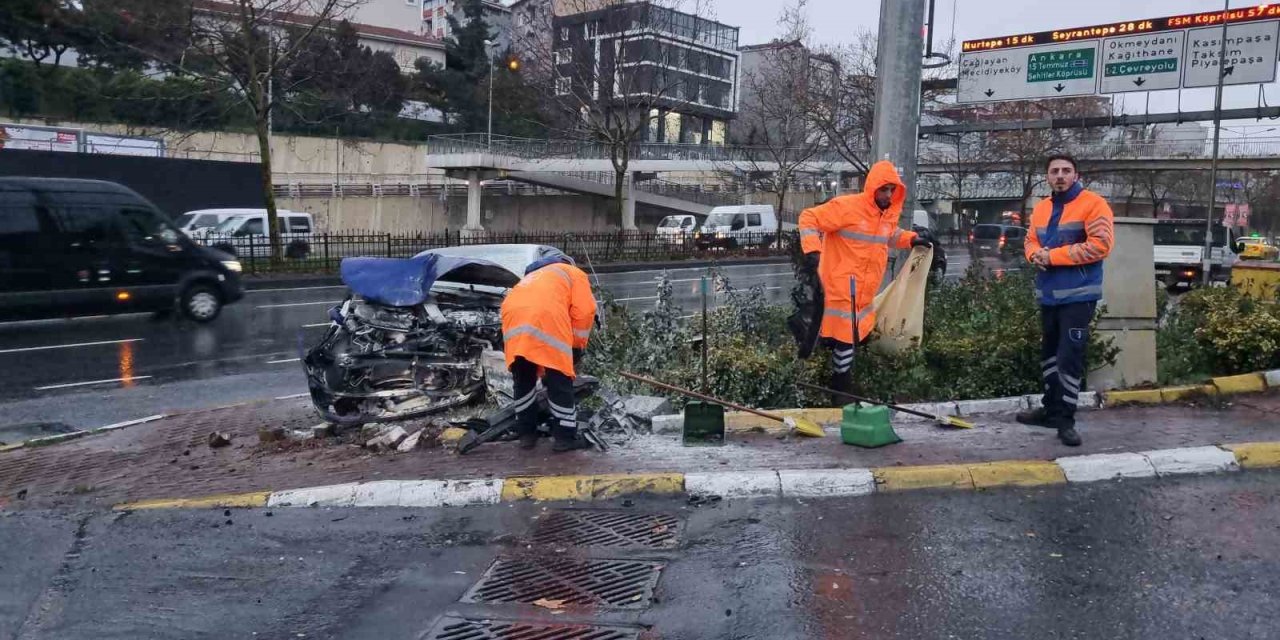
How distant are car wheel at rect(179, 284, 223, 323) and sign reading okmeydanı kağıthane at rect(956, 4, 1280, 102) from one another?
44.3ft

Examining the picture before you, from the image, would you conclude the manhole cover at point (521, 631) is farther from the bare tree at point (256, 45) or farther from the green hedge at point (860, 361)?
the bare tree at point (256, 45)

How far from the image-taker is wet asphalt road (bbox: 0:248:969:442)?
405 inches

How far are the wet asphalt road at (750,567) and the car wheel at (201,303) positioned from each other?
10.7m

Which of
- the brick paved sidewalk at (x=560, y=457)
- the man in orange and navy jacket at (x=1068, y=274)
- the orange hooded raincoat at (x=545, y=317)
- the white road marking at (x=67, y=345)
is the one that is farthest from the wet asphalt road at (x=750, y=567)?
the white road marking at (x=67, y=345)

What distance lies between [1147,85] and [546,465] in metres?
16.0

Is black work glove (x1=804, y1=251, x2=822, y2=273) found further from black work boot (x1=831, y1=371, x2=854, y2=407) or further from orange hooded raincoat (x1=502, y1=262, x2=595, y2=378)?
orange hooded raincoat (x1=502, y1=262, x2=595, y2=378)

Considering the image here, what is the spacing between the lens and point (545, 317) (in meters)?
6.60

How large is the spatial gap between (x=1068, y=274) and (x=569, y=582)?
395cm

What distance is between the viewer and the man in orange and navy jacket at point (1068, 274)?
21.3 ft

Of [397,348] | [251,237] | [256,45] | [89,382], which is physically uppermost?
[256,45]

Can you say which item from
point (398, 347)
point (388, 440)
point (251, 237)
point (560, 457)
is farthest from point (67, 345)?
point (251, 237)

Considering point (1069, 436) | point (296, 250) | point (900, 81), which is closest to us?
point (1069, 436)

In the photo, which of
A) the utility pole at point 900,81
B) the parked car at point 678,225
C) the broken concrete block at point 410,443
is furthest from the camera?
the parked car at point 678,225

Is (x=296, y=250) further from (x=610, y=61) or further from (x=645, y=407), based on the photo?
(x=645, y=407)
